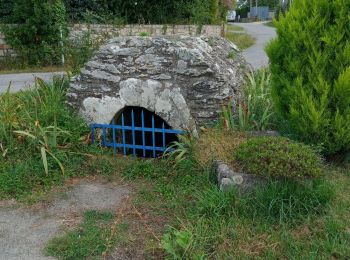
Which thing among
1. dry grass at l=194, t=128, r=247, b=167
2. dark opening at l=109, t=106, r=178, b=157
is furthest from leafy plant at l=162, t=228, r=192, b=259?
dark opening at l=109, t=106, r=178, b=157

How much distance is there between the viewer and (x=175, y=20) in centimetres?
1459

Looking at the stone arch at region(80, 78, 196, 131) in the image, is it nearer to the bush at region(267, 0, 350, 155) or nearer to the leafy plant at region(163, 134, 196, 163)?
the leafy plant at region(163, 134, 196, 163)

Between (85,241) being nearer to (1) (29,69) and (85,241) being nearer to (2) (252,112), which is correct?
(2) (252,112)

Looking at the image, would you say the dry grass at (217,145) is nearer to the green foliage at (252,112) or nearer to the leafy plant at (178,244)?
the green foliage at (252,112)

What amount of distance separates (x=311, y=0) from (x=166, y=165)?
218 centimetres

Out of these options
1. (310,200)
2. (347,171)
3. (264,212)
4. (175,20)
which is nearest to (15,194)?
(264,212)

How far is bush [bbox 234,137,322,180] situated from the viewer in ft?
11.4

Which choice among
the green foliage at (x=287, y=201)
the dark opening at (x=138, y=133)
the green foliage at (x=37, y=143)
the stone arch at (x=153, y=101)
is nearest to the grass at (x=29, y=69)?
the dark opening at (x=138, y=133)

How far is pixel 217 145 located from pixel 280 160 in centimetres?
92

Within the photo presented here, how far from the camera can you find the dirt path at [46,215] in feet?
11.2

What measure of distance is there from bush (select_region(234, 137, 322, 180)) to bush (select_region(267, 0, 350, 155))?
1.49 feet

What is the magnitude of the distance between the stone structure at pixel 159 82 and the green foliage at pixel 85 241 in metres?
1.73

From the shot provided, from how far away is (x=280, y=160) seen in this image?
350cm

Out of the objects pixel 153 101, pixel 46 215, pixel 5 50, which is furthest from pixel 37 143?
pixel 5 50
